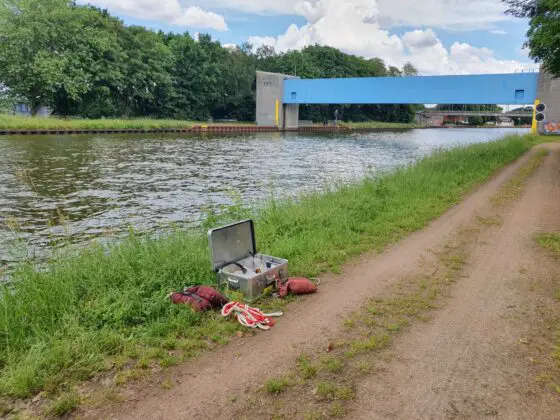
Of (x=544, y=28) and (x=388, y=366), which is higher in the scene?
(x=544, y=28)

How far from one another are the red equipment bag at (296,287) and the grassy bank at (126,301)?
2.57 feet

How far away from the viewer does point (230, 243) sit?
5.66 meters

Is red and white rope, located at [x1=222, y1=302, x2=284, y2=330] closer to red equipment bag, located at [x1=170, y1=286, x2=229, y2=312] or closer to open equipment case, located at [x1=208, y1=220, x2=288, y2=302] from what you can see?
red equipment bag, located at [x1=170, y1=286, x2=229, y2=312]

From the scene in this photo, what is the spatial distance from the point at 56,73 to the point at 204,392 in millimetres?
49566

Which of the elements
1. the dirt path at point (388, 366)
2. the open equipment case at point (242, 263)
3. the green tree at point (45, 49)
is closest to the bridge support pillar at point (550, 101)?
the dirt path at point (388, 366)

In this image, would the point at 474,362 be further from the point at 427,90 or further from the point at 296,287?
the point at 427,90

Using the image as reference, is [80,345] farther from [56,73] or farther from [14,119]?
[56,73]

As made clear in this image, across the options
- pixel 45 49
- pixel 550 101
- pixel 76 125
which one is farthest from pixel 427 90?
pixel 45 49

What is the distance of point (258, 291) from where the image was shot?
5.33m

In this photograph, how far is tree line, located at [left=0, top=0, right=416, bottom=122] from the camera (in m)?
45.4

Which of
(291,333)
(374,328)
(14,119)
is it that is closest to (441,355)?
(374,328)

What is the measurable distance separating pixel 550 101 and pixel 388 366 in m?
49.6

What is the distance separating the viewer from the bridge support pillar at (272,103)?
225ft

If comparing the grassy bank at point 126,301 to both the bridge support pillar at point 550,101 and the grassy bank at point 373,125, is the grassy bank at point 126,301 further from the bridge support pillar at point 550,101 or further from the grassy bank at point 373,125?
the grassy bank at point 373,125
